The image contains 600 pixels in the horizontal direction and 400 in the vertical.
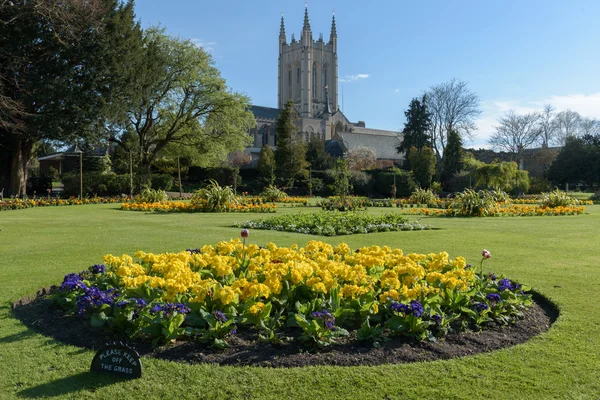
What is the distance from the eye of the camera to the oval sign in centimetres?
298

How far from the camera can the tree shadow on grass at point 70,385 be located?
2.81 m

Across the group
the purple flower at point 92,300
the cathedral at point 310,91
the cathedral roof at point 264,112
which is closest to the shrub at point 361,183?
the purple flower at point 92,300

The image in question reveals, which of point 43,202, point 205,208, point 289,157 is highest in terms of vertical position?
point 289,157

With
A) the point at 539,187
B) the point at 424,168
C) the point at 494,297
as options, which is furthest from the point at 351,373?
the point at 539,187

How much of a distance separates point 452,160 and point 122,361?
38.1 meters

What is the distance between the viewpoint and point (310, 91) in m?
94.1

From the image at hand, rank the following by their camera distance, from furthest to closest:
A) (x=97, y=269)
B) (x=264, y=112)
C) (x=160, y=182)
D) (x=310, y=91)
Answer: (x=310, y=91), (x=264, y=112), (x=160, y=182), (x=97, y=269)

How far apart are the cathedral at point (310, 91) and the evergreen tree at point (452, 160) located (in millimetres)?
41149

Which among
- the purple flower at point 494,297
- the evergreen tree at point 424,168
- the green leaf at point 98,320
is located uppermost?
the evergreen tree at point 424,168

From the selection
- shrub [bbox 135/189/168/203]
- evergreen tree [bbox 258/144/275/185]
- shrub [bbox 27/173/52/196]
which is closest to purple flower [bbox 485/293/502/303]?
shrub [bbox 135/189/168/203]

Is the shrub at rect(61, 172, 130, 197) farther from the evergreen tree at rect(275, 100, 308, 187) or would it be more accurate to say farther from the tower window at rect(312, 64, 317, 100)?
the tower window at rect(312, 64, 317, 100)

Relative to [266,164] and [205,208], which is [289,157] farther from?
[205,208]

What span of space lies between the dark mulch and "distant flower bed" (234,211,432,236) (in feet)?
20.6

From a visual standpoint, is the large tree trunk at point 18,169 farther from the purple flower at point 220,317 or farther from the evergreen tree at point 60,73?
the purple flower at point 220,317
